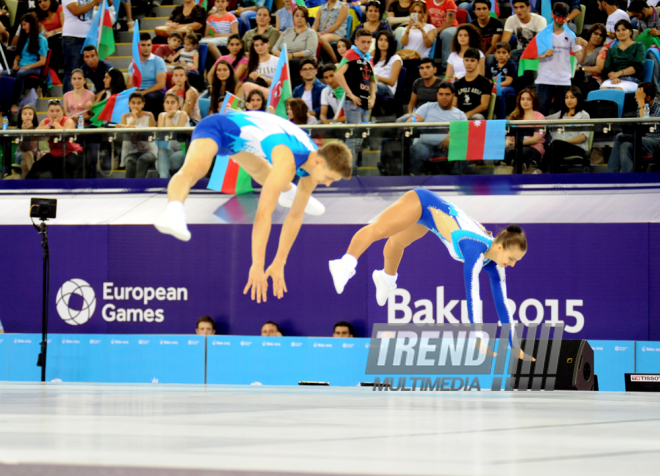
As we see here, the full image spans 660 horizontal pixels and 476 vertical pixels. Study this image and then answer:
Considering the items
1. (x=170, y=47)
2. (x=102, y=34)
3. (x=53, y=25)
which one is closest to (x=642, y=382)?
(x=170, y=47)

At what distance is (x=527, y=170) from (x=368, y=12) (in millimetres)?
3241

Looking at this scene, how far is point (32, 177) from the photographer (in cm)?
996

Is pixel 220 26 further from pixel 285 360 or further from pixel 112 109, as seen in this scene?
pixel 285 360

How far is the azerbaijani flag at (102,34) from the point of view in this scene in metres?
11.6

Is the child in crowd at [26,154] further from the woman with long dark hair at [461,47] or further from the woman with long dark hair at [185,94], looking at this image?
the woman with long dark hair at [461,47]

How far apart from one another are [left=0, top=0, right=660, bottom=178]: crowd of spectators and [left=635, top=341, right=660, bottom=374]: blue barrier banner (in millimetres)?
2217

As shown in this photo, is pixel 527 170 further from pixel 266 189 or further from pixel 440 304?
pixel 266 189

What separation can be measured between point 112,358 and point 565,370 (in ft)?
16.2

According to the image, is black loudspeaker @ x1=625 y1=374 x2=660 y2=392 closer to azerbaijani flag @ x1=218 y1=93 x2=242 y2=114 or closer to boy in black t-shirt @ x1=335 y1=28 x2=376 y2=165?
boy in black t-shirt @ x1=335 y1=28 x2=376 y2=165

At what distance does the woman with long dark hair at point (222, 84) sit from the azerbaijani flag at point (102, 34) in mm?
2652

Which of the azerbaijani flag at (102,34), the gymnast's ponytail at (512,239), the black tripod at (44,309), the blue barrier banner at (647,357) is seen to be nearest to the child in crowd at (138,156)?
the black tripod at (44,309)

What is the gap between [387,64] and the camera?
1010 centimetres

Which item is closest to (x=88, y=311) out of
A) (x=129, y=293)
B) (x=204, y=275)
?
(x=129, y=293)

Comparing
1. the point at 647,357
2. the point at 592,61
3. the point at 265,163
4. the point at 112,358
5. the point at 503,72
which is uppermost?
the point at 592,61
